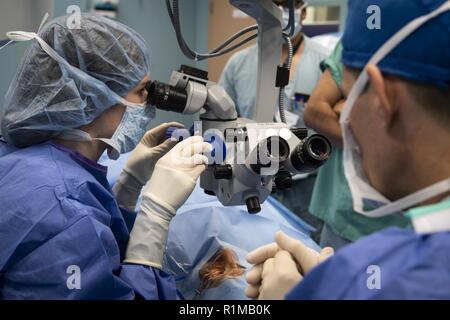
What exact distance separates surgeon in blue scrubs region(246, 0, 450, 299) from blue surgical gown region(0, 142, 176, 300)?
16.8 inches

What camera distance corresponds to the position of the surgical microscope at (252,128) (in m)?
0.83

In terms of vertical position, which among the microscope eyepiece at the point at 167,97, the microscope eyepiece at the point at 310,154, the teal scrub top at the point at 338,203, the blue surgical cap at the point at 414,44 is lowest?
the teal scrub top at the point at 338,203

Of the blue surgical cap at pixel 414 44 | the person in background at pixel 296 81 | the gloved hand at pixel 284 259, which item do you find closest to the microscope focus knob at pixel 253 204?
the gloved hand at pixel 284 259

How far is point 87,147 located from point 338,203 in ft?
2.69

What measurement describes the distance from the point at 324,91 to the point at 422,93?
2.63ft

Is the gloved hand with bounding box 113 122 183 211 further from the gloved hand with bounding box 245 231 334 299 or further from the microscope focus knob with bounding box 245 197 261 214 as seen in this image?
the gloved hand with bounding box 245 231 334 299

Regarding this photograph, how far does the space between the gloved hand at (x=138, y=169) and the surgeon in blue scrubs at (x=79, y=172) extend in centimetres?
17

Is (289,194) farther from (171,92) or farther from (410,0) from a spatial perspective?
(410,0)

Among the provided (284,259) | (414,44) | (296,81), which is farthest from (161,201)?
(296,81)

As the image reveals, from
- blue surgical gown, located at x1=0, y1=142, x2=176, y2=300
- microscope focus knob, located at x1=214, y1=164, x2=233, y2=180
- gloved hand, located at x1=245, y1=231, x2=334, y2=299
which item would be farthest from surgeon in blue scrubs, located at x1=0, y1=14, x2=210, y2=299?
gloved hand, located at x1=245, y1=231, x2=334, y2=299

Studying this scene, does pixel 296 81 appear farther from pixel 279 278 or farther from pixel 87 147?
pixel 279 278

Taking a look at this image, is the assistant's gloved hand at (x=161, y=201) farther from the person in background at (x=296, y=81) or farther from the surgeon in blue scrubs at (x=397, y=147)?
the person in background at (x=296, y=81)
